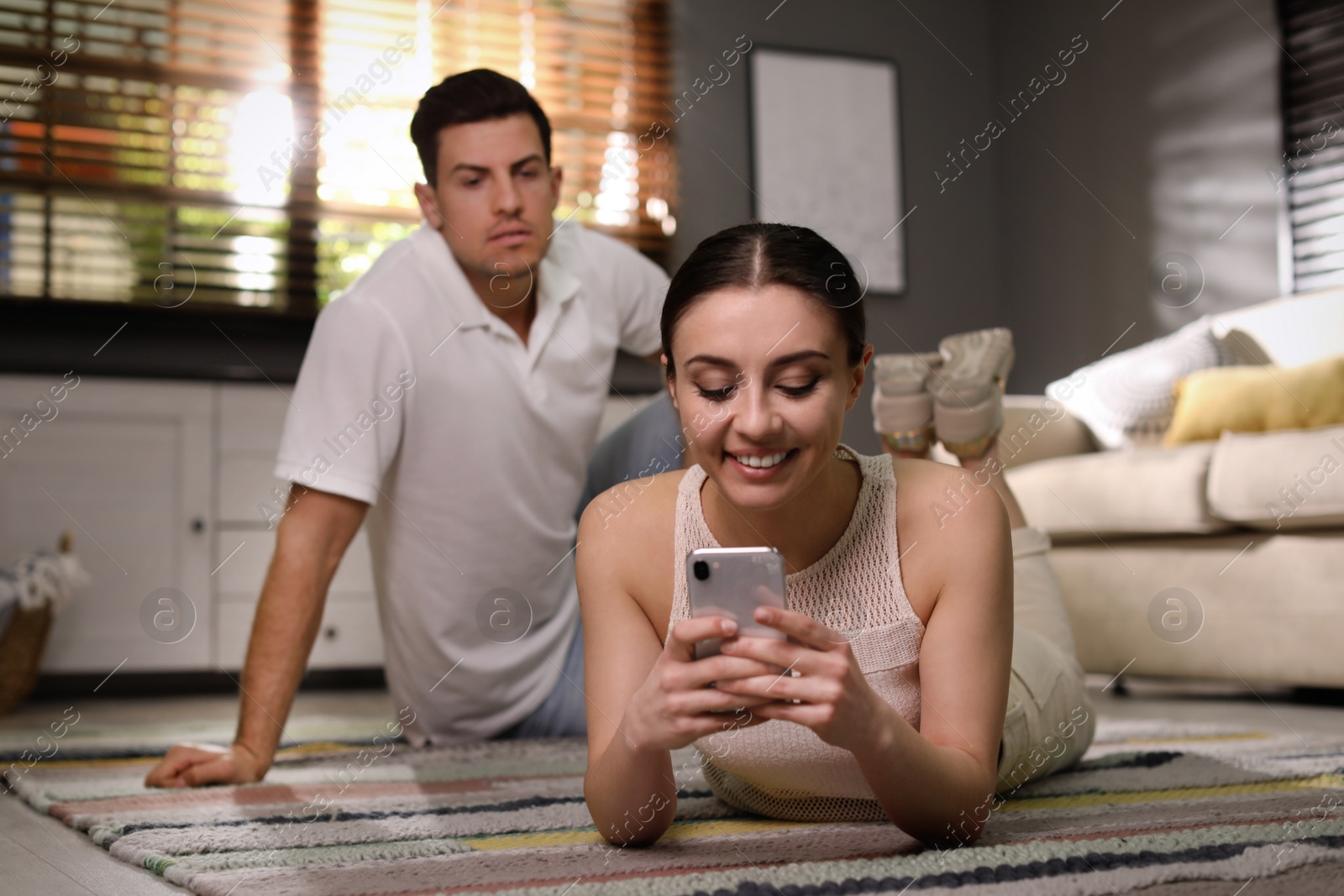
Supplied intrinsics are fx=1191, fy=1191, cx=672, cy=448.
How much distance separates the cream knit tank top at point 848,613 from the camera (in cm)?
91

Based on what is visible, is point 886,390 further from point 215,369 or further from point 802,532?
point 215,369

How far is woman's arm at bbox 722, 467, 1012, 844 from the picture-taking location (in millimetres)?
723

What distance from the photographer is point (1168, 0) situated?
349cm

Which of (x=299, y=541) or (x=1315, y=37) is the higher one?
(x=1315, y=37)

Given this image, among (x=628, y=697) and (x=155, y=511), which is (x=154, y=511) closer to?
(x=155, y=511)

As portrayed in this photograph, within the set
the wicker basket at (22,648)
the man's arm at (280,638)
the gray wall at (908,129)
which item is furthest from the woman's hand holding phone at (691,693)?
the gray wall at (908,129)

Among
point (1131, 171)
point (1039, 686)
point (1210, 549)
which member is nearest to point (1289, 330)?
point (1210, 549)

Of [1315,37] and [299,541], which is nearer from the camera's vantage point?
[299,541]

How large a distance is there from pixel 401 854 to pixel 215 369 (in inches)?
83.3

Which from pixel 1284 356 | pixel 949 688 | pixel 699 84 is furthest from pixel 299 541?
pixel 699 84

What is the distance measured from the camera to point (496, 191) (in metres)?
1.58

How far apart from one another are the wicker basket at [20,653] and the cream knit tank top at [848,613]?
6.43 feet

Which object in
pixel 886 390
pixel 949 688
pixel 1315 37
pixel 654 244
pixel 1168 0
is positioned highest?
pixel 1168 0

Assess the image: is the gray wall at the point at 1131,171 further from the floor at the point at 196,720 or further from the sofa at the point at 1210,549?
the floor at the point at 196,720
